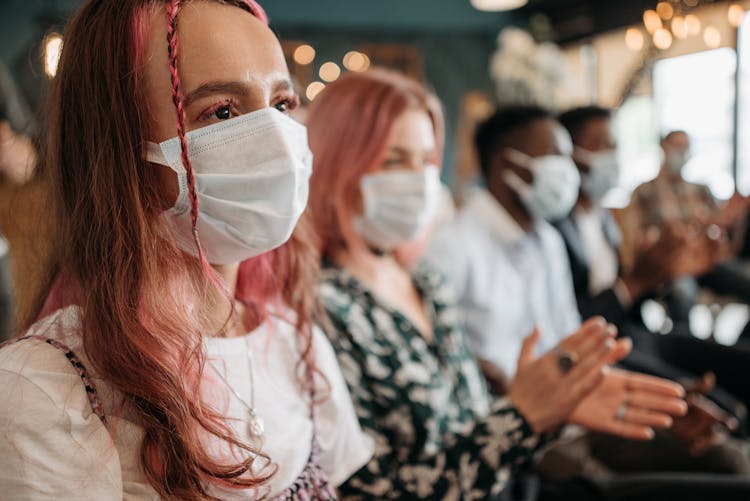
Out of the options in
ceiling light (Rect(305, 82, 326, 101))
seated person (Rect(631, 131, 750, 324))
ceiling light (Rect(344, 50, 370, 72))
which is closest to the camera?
ceiling light (Rect(305, 82, 326, 101))

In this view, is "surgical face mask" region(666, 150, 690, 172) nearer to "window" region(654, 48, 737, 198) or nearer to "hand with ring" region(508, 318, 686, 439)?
"window" region(654, 48, 737, 198)

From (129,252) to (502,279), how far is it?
157 cm

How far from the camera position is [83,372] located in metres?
0.70

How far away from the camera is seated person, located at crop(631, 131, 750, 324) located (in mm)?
3514

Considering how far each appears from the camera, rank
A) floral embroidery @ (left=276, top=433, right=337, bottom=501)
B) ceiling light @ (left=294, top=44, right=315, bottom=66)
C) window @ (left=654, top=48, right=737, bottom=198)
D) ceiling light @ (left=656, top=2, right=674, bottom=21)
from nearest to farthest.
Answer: floral embroidery @ (left=276, top=433, right=337, bottom=501), ceiling light @ (left=656, top=2, right=674, bottom=21), window @ (left=654, top=48, right=737, bottom=198), ceiling light @ (left=294, top=44, right=315, bottom=66)

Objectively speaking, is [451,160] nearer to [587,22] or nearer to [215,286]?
[587,22]

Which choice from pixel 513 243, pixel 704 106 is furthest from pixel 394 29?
pixel 513 243

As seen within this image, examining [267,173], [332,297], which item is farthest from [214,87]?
[332,297]

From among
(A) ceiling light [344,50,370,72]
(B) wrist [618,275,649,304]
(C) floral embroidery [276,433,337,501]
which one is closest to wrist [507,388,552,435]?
(C) floral embroidery [276,433,337,501]

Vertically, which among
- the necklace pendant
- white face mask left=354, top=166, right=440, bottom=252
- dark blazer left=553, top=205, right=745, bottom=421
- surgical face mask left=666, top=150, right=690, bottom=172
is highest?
surgical face mask left=666, top=150, right=690, bottom=172

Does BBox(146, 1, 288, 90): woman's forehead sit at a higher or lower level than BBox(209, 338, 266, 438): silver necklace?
higher

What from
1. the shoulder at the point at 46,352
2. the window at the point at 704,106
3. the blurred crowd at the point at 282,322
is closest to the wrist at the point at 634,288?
the blurred crowd at the point at 282,322

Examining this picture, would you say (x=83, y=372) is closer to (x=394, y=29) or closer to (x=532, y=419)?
(x=532, y=419)

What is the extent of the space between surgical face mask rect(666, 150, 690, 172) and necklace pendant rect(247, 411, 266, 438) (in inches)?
137
